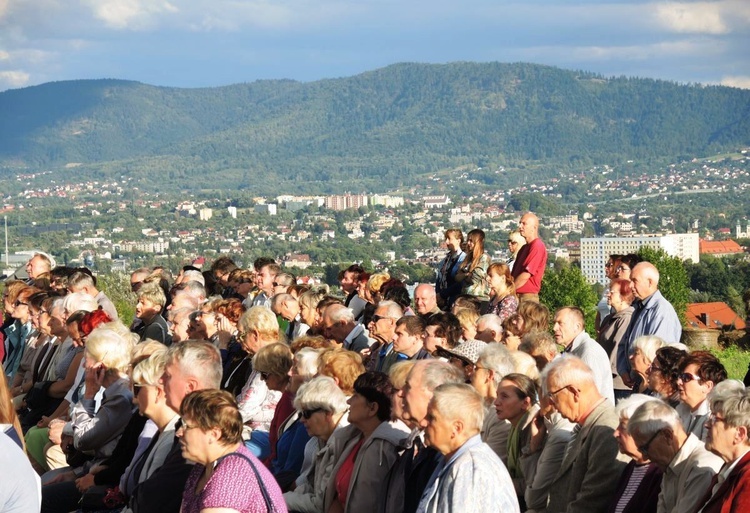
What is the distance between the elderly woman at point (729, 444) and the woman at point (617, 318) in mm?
3389

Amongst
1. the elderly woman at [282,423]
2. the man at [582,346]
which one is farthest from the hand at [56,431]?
the man at [582,346]

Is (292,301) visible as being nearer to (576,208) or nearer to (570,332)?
(570,332)

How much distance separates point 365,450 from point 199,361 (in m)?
0.94

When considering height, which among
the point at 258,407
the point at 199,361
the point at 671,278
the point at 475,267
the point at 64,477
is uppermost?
the point at 199,361

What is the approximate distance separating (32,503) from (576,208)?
444ft

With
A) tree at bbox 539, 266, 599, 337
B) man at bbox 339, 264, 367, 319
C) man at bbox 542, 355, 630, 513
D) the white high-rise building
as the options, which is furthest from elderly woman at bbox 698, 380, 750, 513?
the white high-rise building

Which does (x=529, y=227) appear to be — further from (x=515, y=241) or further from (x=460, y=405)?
(x=460, y=405)

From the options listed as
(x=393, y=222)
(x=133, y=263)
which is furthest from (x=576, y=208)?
(x=133, y=263)

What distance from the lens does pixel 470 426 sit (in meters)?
4.39

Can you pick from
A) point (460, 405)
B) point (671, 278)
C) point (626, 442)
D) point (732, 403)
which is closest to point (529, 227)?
point (626, 442)

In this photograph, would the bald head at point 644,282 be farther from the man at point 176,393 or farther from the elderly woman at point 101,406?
the elderly woman at point 101,406

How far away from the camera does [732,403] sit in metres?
4.55

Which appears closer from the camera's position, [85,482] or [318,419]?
[318,419]

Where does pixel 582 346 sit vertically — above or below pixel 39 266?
above
